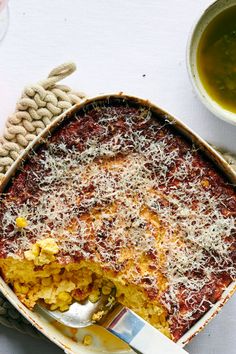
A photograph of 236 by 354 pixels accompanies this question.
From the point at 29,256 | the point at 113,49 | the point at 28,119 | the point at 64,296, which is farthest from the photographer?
the point at 113,49

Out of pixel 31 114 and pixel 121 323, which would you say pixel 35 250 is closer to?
pixel 121 323

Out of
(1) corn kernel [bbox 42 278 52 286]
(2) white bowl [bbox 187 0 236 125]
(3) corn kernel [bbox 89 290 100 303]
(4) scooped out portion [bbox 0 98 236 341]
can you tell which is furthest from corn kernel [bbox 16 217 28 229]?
(2) white bowl [bbox 187 0 236 125]

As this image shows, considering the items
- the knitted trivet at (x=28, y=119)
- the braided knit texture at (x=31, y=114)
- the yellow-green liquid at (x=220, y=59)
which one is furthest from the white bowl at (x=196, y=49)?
the braided knit texture at (x=31, y=114)

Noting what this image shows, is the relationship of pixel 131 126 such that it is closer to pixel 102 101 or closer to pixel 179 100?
pixel 102 101

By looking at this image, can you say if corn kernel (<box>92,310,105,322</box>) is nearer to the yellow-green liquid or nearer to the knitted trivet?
the knitted trivet

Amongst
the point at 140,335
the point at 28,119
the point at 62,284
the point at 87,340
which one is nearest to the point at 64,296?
the point at 62,284

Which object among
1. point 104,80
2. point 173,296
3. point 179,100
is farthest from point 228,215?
point 104,80

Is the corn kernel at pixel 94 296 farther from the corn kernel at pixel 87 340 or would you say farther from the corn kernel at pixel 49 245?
the corn kernel at pixel 49 245
